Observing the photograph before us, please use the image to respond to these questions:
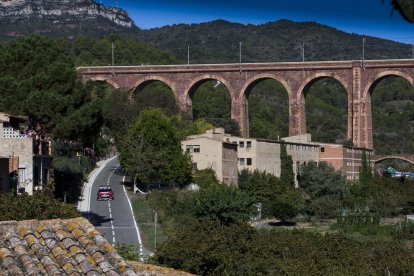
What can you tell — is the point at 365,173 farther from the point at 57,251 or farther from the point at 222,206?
the point at 57,251

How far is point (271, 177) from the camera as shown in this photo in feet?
217

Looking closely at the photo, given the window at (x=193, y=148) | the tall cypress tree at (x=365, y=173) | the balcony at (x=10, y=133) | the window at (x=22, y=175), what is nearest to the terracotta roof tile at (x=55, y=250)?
the window at (x=22, y=175)

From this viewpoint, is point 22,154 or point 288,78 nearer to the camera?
point 22,154

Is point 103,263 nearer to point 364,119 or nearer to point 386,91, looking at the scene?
point 364,119

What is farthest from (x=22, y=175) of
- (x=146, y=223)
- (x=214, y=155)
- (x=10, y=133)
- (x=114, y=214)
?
(x=214, y=155)

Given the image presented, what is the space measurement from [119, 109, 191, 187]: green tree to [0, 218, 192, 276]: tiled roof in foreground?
4691 centimetres

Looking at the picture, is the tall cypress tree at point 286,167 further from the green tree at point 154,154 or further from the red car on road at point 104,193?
the red car on road at point 104,193

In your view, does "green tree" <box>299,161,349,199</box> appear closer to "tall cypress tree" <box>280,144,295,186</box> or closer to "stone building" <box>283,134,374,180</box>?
"tall cypress tree" <box>280,144,295,186</box>

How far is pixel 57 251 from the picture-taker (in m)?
8.98

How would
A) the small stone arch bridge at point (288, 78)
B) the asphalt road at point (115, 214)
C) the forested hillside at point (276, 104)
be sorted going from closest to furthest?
the asphalt road at point (115, 214) → the small stone arch bridge at point (288, 78) → the forested hillside at point (276, 104)

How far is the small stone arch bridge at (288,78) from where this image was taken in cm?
9044

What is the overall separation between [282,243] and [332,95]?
135m

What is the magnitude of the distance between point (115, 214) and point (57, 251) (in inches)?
1479

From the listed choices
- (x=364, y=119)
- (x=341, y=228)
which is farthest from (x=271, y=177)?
(x=364, y=119)
